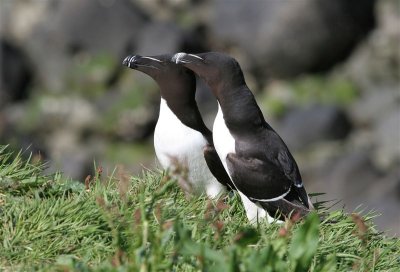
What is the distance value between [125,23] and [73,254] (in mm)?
21998

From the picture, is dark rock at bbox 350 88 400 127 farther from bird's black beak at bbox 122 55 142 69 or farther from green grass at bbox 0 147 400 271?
green grass at bbox 0 147 400 271

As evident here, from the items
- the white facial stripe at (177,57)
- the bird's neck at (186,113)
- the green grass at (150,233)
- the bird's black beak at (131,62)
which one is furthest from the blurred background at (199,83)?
the green grass at (150,233)

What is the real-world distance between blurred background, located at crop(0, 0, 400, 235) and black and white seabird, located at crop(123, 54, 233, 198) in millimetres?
15686

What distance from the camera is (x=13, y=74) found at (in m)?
27.9

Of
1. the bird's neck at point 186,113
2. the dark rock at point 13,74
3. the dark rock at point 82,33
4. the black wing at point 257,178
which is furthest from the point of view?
the dark rock at point 13,74

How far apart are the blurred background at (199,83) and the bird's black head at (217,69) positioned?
52.7ft

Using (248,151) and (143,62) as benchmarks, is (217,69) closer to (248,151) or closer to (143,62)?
(248,151)

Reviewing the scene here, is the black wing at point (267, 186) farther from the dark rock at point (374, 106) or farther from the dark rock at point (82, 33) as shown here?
the dark rock at point (82, 33)

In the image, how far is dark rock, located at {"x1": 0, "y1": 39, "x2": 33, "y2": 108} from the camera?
90.3ft

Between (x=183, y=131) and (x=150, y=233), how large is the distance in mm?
1876

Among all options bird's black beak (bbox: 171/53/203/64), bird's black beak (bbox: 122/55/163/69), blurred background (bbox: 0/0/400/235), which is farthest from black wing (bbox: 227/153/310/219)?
blurred background (bbox: 0/0/400/235)

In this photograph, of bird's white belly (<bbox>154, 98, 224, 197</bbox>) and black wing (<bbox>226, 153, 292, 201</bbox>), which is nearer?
black wing (<bbox>226, 153, 292, 201</bbox>)

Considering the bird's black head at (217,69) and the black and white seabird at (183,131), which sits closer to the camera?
the bird's black head at (217,69)

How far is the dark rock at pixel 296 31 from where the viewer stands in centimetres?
2573
